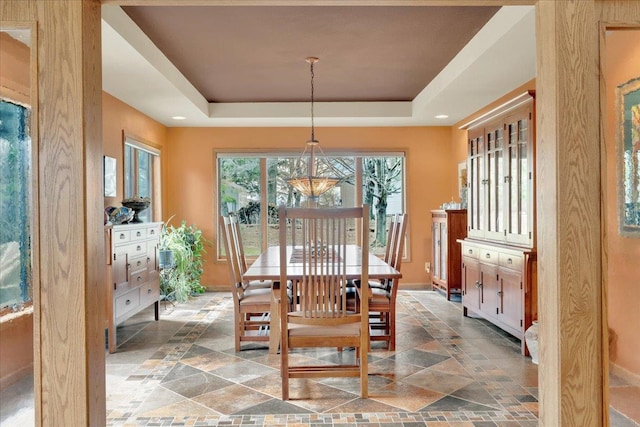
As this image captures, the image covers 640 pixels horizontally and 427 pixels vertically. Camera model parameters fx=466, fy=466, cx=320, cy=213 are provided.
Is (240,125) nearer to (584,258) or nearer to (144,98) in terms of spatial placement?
(144,98)

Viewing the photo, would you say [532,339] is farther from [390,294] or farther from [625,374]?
[625,374]

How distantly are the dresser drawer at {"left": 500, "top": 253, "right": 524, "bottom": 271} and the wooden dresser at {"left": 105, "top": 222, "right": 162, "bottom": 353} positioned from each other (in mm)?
3247

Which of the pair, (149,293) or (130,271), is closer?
(130,271)

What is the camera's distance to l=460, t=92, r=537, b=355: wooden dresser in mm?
3629

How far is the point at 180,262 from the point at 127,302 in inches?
70.2

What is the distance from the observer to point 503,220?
4145 millimetres

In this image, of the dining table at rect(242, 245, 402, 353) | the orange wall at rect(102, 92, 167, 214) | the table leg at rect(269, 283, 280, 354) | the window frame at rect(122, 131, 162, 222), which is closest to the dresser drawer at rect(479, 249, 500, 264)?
the dining table at rect(242, 245, 402, 353)

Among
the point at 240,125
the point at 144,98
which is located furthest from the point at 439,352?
the point at 240,125

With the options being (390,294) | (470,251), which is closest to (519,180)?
(470,251)

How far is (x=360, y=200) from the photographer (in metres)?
6.83

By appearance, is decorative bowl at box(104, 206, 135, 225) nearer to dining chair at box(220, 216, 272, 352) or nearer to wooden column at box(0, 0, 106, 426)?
dining chair at box(220, 216, 272, 352)

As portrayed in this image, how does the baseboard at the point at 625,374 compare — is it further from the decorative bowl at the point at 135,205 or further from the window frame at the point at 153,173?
the window frame at the point at 153,173

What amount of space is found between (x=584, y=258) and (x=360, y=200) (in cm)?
509

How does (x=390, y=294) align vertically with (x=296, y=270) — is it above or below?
below
